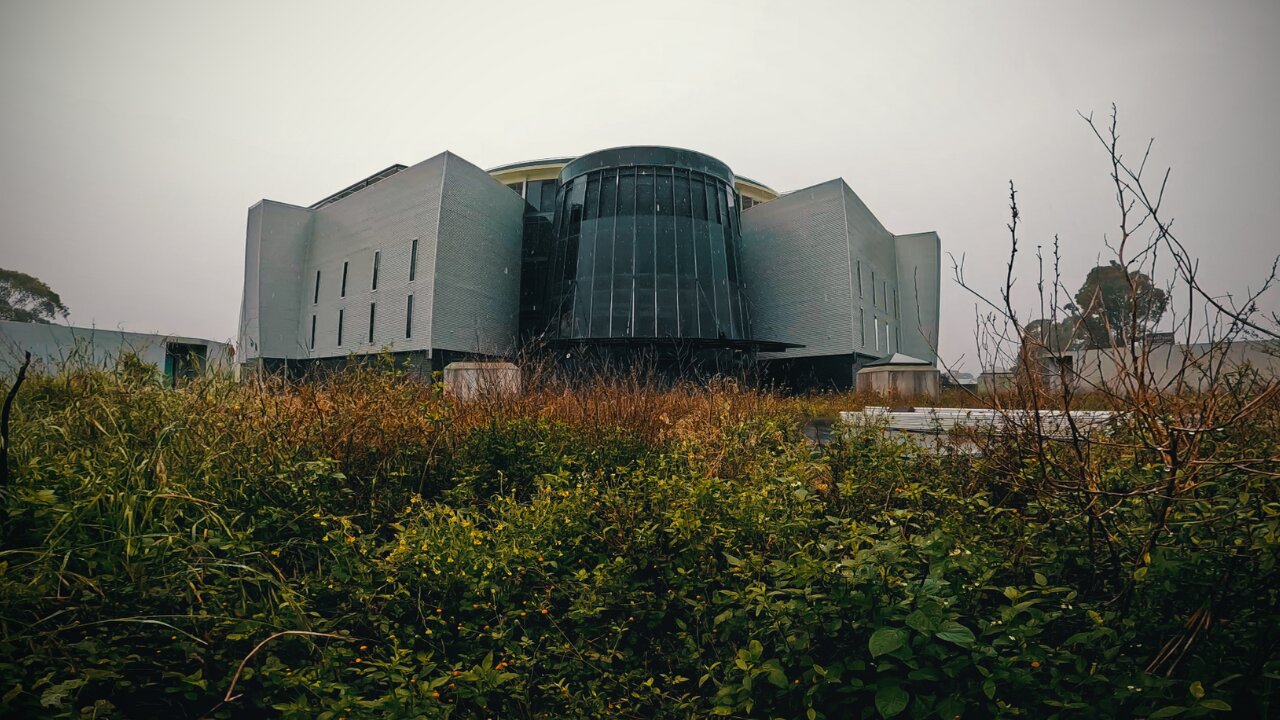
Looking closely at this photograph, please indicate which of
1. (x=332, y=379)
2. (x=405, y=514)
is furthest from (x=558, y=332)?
(x=405, y=514)

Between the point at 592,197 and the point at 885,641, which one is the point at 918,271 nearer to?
the point at 592,197

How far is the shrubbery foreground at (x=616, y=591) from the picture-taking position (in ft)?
6.82

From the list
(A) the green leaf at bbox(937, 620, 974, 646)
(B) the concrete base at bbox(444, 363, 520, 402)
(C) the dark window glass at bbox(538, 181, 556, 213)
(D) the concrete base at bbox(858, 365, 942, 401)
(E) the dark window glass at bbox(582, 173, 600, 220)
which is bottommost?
(A) the green leaf at bbox(937, 620, 974, 646)

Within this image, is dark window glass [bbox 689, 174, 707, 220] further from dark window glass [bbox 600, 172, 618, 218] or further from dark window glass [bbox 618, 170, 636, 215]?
dark window glass [bbox 600, 172, 618, 218]

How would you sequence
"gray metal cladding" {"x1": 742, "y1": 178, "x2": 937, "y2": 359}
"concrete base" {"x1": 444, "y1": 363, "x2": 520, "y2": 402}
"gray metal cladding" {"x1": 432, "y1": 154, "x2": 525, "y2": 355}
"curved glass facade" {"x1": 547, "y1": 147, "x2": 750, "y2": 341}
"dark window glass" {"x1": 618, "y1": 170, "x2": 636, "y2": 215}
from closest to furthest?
"concrete base" {"x1": 444, "y1": 363, "x2": 520, "y2": 402} → "curved glass facade" {"x1": 547, "y1": 147, "x2": 750, "y2": 341} → "gray metal cladding" {"x1": 432, "y1": 154, "x2": 525, "y2": 355} → "dark window glass" {"x1": 618, "y1": 170, "x2": 636, "y2": 215} → "gray metal cladding" {"x1": 742, "y1": 178, "x2": 937, "y2": 359}

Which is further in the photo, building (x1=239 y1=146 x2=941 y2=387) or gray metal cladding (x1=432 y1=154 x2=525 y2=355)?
gray metal cladding (x1=432 y1=154 x2=525 y2=355)

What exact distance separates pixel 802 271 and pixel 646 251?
809 cm

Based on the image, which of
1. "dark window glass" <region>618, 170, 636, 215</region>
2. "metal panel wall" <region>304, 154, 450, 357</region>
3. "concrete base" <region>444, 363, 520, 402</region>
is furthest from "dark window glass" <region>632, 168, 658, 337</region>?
"concrete base" <region>444, 363, 520, 402</region>

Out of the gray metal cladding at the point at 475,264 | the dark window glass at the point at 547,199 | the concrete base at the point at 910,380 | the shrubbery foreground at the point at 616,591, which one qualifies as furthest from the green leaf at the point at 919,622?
the dark window glass at the point at 547,199

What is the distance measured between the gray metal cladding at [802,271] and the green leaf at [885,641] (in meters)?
21.7

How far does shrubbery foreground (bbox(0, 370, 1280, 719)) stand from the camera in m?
2.08

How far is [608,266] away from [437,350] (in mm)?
7021

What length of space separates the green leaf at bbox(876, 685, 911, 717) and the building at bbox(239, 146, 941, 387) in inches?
621

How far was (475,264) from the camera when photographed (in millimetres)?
22266
